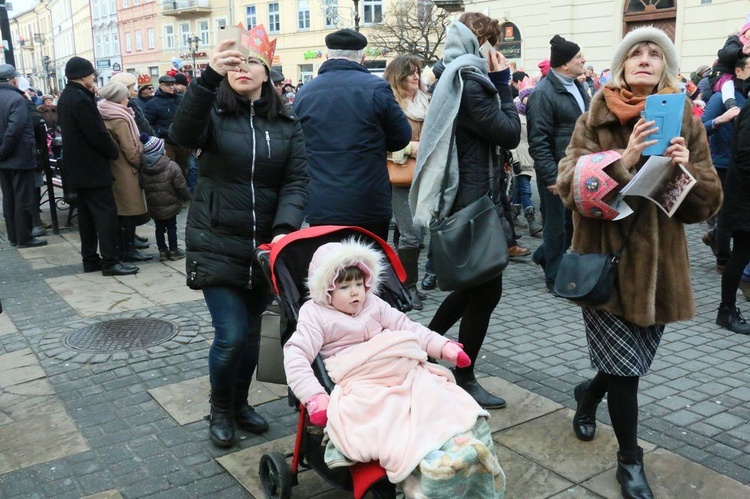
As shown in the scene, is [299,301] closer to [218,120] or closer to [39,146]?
[218,120]

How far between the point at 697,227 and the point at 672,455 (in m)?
6.83

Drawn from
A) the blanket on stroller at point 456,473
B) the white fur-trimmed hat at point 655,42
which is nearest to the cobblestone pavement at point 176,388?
the blanket on stroller at point 456,473

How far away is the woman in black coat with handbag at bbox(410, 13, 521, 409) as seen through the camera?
4.16m

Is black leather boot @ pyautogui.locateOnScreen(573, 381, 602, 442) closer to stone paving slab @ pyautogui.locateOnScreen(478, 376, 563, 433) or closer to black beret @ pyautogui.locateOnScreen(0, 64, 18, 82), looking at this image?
stone paving slab @ pyautogui.locateOnScreen(478, 376, 563, 433)

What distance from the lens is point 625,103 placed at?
320 centimetres

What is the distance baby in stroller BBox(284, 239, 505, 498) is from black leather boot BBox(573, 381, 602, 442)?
43.4 inches

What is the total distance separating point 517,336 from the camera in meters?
5.71

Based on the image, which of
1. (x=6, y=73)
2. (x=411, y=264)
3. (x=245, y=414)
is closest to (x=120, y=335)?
(x=245, y=414)

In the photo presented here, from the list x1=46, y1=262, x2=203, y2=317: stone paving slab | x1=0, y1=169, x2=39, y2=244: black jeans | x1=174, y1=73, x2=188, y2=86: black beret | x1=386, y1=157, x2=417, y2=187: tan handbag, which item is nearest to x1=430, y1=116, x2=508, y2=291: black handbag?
x1=386, y1=157, x2=417, y2=187: tan handbag

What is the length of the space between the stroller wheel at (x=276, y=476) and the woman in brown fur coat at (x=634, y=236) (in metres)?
1.51

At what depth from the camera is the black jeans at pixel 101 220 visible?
7.69 m

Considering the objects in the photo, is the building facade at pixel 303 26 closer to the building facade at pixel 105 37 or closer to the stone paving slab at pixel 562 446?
the building facade at pixel 105 37

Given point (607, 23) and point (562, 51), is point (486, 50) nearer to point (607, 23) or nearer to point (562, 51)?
point (562, 51)

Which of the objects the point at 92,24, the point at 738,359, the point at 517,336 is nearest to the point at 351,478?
the point at 517,336
